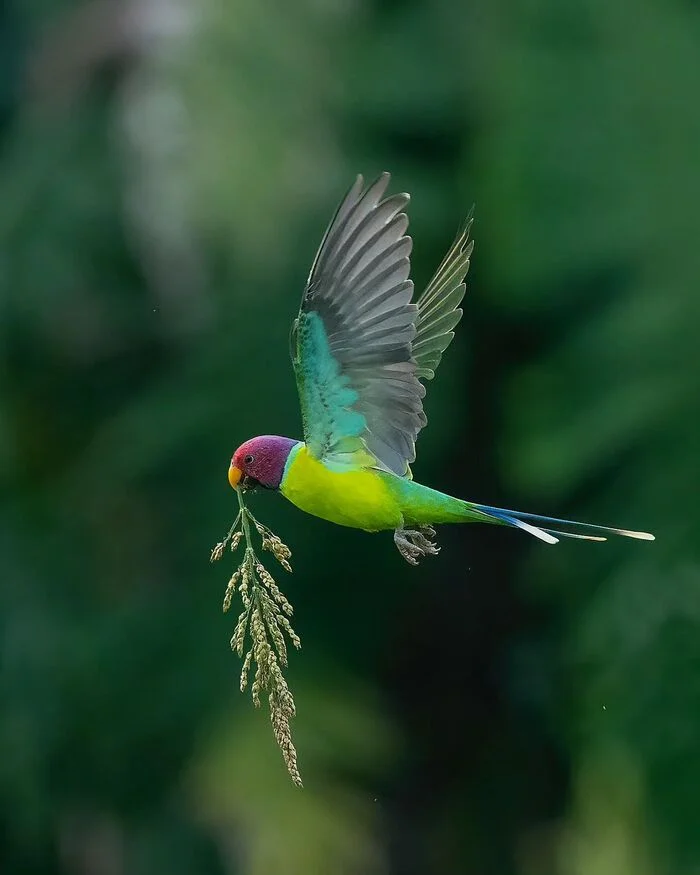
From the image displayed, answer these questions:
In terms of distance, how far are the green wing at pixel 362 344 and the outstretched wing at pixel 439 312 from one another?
0.45 ft

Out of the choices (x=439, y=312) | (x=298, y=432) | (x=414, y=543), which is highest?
(x=439, y=312)

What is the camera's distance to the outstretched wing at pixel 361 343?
100 cm

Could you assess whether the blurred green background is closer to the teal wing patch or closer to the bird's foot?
the bird's foot

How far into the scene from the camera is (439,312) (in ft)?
4.11

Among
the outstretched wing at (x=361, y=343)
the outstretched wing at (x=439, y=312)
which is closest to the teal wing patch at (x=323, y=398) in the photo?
the outstretched wing at (x=361, y=343)

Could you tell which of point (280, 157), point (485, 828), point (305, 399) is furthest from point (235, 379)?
point (305, 399)

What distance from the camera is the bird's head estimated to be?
104 centimetres

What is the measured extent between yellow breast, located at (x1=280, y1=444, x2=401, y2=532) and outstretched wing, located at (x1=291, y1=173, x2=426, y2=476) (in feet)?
0.05

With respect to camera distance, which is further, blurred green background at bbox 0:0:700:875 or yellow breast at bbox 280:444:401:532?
blurred green background at bbox 0:0:700:875

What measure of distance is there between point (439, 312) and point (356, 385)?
21cm

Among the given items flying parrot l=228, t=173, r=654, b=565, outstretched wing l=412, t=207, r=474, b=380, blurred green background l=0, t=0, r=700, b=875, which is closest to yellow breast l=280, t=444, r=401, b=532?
flying parrot l=228, t=173, r=654, b=565

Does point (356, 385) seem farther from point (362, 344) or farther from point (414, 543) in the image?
point (414, 543)

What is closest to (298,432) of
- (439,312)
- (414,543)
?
(439,312)

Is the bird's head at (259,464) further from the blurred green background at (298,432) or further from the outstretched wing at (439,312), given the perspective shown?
the blurred green background at (298,432)
